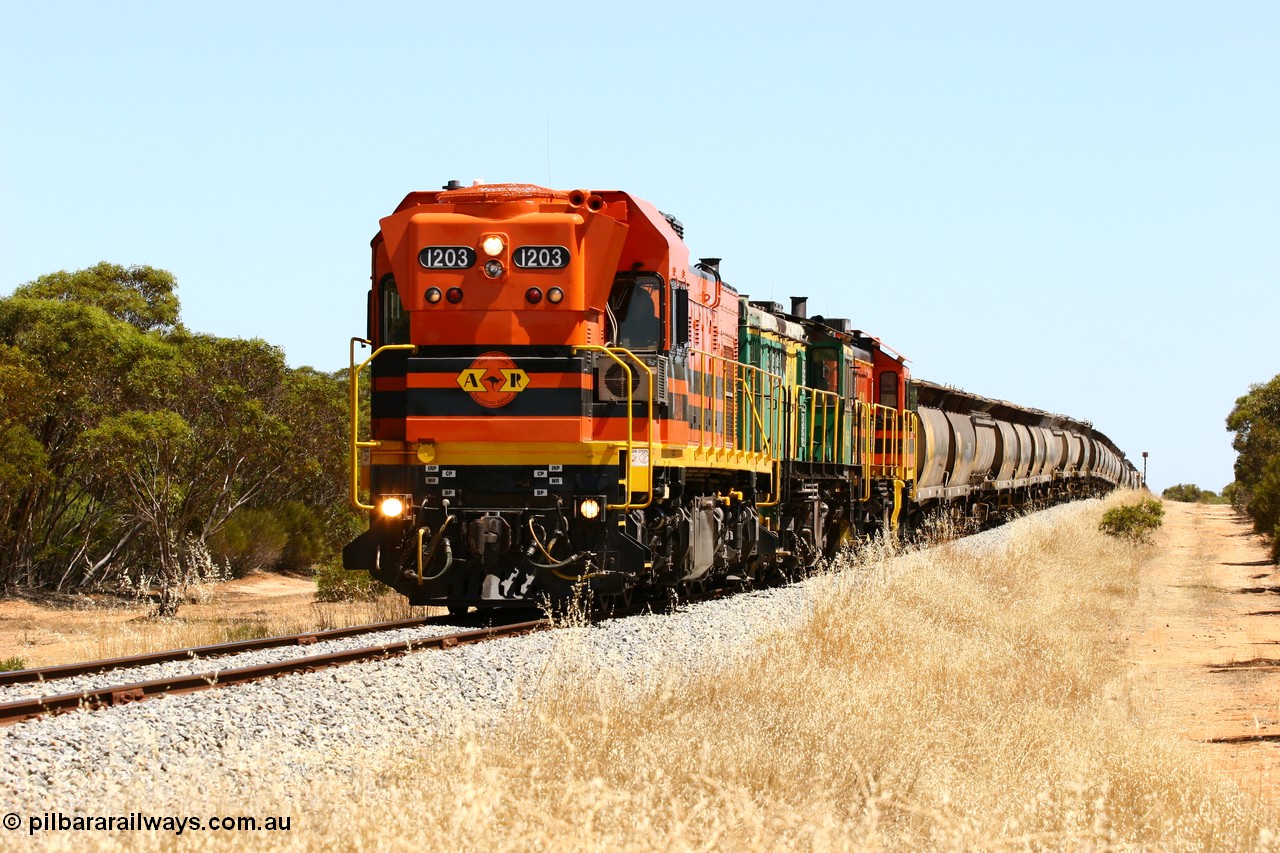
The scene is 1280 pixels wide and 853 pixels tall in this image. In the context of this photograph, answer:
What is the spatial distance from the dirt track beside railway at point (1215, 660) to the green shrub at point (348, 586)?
13300mm

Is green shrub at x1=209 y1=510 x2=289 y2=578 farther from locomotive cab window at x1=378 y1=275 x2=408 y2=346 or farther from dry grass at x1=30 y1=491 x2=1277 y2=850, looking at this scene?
dry grass at x1=30 y1=491 x2=1277 y2=850

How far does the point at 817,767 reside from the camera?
8500 millimetres

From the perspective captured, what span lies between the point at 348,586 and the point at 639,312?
54.2 feet

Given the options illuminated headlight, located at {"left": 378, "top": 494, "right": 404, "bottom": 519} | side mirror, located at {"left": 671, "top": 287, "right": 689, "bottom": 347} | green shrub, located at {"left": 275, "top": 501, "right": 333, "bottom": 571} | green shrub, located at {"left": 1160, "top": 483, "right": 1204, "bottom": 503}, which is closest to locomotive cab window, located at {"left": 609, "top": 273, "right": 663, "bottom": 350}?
side mirror, located at {"left": 671, "top": 287, "right": 689, "bottom": 347}

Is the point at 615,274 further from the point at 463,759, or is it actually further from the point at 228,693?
the point at 463,759

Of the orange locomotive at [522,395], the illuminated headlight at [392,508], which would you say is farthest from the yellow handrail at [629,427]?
the illuminated headlight at [392,508]

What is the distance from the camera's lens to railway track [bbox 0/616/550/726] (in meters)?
9.08

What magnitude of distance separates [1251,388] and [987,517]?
43.5 meters

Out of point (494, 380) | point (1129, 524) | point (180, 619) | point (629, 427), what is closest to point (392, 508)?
point (494, 380)

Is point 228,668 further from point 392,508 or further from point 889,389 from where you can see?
point 889,389

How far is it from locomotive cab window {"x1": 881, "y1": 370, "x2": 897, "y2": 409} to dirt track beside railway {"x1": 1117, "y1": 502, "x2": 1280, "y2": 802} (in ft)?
18.6

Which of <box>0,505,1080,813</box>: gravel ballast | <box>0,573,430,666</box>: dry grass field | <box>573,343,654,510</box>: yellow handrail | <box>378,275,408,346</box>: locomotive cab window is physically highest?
<box>378,275,408,346</box>: locomotive cab window

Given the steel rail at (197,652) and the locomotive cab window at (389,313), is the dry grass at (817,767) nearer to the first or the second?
the steel rail at (197,652)

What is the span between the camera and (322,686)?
9.82 metres
